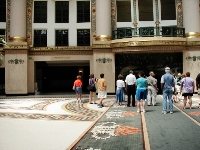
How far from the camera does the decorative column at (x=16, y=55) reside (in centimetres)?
2616

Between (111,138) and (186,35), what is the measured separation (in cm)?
1940

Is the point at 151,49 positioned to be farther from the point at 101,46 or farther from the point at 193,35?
the point at 101,46

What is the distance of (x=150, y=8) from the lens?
27562mm

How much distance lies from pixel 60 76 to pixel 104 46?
8.40 metres

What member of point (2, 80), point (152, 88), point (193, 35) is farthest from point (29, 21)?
point (152, 88)

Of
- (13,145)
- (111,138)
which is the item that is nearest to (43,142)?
(13,145)

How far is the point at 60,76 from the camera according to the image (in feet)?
107

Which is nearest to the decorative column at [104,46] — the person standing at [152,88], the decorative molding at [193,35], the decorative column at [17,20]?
the decorative column at [17,20]

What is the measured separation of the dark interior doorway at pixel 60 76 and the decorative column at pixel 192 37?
32.4 feet

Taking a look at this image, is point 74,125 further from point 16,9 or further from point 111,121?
point 16,9

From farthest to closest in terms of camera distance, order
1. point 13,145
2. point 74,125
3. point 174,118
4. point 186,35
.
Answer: point 186,35
point 174,118
point 74,125
point 13,145

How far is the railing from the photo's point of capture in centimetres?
2548

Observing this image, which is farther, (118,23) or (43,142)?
(118,23)

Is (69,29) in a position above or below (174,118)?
→ above
